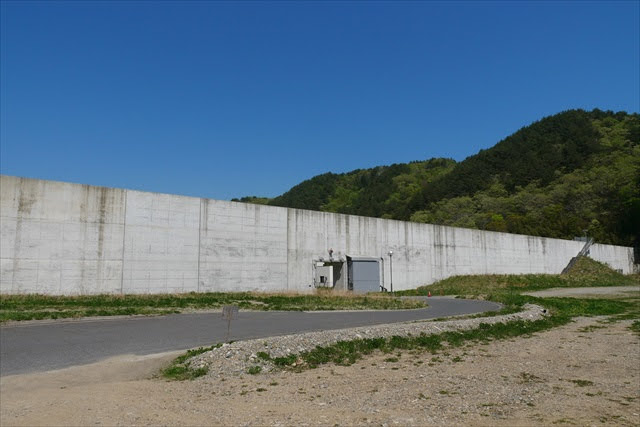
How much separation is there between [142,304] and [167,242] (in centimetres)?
728

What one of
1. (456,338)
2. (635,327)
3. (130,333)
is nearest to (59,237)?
(130,333)

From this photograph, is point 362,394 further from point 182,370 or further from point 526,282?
point 526,282

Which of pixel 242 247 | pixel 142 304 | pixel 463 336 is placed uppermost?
pixel 242 247

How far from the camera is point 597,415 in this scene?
691cm

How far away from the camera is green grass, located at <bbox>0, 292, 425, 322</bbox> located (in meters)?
18.8

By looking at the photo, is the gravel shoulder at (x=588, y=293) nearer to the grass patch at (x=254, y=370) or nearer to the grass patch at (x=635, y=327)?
the grass patch at (x=635, y=327)

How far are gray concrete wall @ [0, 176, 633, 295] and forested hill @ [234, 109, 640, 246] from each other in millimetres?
52285

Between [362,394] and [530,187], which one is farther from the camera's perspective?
[530,187]

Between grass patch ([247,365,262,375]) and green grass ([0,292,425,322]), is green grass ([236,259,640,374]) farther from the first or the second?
green grass ([0,292,425,322])

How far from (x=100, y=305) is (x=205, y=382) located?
1515 centimetres

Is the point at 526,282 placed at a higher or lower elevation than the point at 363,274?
lower

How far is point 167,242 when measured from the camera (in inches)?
1167

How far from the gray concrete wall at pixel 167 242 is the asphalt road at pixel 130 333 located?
32.0 feet

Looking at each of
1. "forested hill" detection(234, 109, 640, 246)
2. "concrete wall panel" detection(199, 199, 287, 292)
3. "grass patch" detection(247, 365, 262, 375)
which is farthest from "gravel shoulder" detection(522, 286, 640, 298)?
"forested hill" detection(234, 109, 640, 246)
